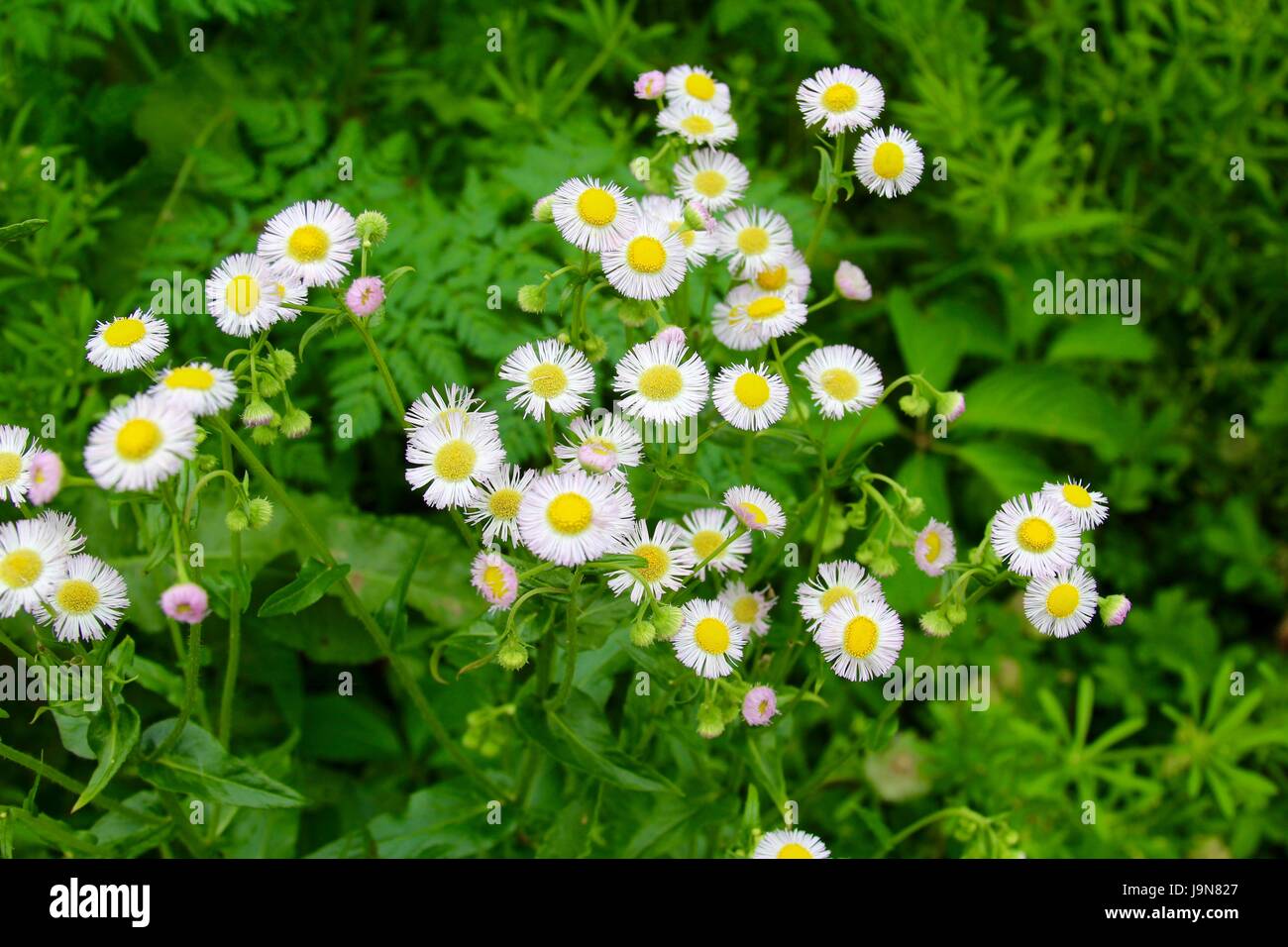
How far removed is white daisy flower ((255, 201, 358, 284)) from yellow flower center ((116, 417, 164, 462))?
22 centimetres

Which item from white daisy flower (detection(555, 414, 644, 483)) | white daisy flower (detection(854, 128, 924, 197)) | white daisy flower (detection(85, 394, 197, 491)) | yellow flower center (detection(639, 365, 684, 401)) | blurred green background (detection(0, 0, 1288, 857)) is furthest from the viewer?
blurred green background (detection(0, 0, 1288, 857))

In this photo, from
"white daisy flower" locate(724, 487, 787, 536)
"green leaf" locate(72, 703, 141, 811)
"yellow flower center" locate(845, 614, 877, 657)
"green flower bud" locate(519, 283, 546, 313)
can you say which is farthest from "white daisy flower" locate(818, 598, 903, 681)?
"green leaf" locate(72, 703, 141, 811)

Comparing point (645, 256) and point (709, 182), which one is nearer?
point (645, 256)

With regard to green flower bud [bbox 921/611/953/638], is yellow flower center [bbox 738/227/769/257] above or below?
above

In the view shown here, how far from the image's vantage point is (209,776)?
113 centimetres

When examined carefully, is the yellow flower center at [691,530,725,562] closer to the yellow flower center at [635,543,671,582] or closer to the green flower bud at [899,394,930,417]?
the yellow flower center at [635,543,671,582]

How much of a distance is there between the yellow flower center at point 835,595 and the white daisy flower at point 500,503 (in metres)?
0.32

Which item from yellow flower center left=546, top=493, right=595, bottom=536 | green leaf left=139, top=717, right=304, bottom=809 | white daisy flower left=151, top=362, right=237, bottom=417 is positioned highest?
white daisy flower left=151, top=362, right=237, bottom=417

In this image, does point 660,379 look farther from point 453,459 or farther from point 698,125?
point 698,125

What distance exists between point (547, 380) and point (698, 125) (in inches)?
14.4

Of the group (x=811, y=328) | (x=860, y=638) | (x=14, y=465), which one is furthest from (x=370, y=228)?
(x=811, y=328)

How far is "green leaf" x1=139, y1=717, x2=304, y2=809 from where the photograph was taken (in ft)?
3.64

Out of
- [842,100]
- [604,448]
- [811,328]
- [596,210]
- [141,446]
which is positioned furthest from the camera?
[811,328]

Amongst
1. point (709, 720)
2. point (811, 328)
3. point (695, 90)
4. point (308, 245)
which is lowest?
point (709, 720)
